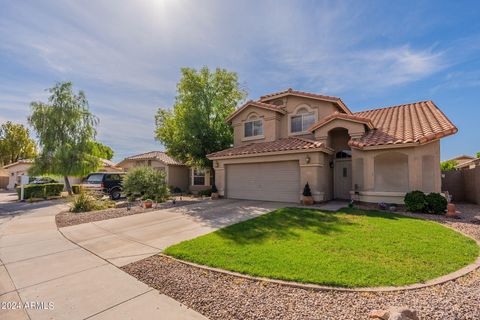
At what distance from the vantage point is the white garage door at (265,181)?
43.2ft

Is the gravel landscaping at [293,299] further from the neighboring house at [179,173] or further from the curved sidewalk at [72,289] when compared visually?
the neighboring house at [179,173]

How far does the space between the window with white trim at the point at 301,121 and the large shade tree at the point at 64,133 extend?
750 inches

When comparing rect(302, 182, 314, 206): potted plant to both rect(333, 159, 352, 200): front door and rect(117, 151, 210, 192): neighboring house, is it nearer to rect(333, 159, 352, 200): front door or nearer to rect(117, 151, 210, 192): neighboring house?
rect(333, 159, 352, 200): front door

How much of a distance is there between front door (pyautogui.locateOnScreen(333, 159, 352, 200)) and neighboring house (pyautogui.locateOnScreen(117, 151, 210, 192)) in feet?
39.0

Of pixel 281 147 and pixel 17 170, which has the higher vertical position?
pixel 281 147

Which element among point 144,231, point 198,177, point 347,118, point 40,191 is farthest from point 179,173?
point 347,118

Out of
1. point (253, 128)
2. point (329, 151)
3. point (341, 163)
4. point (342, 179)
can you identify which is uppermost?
point (253, 128)

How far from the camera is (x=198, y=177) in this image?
23359mm

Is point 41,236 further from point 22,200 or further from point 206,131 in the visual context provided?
point 22,200

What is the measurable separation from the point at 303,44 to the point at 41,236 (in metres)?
13.4

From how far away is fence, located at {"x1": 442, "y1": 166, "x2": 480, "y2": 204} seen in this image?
12.5 metres

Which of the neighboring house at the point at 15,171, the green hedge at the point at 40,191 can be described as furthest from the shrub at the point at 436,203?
the neighboring house at the point at 15,171

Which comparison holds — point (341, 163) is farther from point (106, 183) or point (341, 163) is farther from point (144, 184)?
point (106, 183)

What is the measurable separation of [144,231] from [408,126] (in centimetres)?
1389
